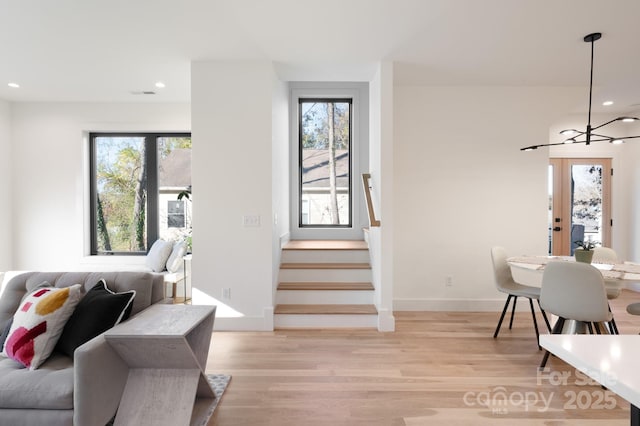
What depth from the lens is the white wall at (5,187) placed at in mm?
4723

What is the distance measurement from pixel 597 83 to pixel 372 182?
2.94 metres

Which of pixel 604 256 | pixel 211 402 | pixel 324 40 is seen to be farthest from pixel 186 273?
pixel 604 256

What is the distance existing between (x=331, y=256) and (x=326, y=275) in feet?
1.00

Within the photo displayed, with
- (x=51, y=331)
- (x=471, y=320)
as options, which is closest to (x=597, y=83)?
(x=471, y=320)

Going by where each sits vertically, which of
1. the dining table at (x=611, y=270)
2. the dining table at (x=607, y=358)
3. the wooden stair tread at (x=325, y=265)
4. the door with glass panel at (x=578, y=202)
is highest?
the door with glass panel at (x=578, y=202)

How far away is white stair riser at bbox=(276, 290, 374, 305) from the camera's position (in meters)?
3.94

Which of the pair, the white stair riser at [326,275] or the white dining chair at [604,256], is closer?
the white dining chair at [604,256]

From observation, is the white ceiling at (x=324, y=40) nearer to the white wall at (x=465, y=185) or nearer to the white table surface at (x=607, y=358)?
the white wall at (x=465, y=185)

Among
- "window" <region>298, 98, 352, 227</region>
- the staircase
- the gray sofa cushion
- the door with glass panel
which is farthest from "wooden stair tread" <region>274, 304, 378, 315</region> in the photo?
the door with glass panel

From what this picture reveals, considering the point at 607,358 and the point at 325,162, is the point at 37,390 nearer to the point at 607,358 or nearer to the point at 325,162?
the point at 607,358

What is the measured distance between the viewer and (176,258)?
4.27 meters

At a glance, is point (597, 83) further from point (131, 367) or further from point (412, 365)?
point (131, 367)

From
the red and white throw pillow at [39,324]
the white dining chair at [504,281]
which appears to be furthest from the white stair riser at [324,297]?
the red and white throw pillow at [39,324]

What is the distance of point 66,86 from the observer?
4.28 metres
